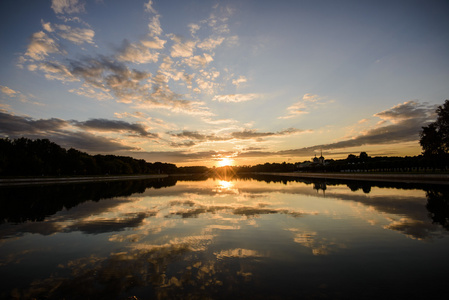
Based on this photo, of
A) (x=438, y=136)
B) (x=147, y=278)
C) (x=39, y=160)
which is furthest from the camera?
(x=39, y=160)

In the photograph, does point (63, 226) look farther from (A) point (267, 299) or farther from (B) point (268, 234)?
(A) point (267, 299)

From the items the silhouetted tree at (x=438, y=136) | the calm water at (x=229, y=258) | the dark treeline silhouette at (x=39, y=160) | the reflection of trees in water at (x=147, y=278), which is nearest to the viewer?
the reflection of trees in water at (x=147, y=278)

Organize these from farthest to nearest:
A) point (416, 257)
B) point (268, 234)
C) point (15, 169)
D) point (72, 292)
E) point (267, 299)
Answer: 1. point (15, 169)
2. point (268, 234)
3. point (416, 257)
4. point (72, 292)
5. point (267, 299)

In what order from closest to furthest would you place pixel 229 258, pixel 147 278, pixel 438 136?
pixel 147 278 < pixel 229 258 < pixel 438 136

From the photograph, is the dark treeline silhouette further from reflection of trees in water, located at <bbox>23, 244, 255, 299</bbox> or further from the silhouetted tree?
the silhouetted tree

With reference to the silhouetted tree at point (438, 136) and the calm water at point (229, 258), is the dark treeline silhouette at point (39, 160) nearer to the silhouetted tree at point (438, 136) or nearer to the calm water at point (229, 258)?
the calm water at point (229, 258)

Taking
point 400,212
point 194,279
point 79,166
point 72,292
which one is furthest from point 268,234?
point 79,166

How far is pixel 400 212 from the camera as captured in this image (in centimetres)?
1681

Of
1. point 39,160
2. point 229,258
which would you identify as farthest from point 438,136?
point 39,160

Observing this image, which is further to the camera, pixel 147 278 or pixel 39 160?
pixel 39 160

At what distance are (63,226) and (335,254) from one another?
15.0 metres

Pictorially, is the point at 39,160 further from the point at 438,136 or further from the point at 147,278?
the point at 438,136

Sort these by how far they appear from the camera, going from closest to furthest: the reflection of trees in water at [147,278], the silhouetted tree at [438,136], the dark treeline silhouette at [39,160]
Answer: the reflection of trees in water at [147,278]
the silhouetted tree at [438,136]
the dark treeline silhouette at [39,160]

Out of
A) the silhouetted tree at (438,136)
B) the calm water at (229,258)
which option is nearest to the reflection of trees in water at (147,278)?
the calm water at (229,258)
